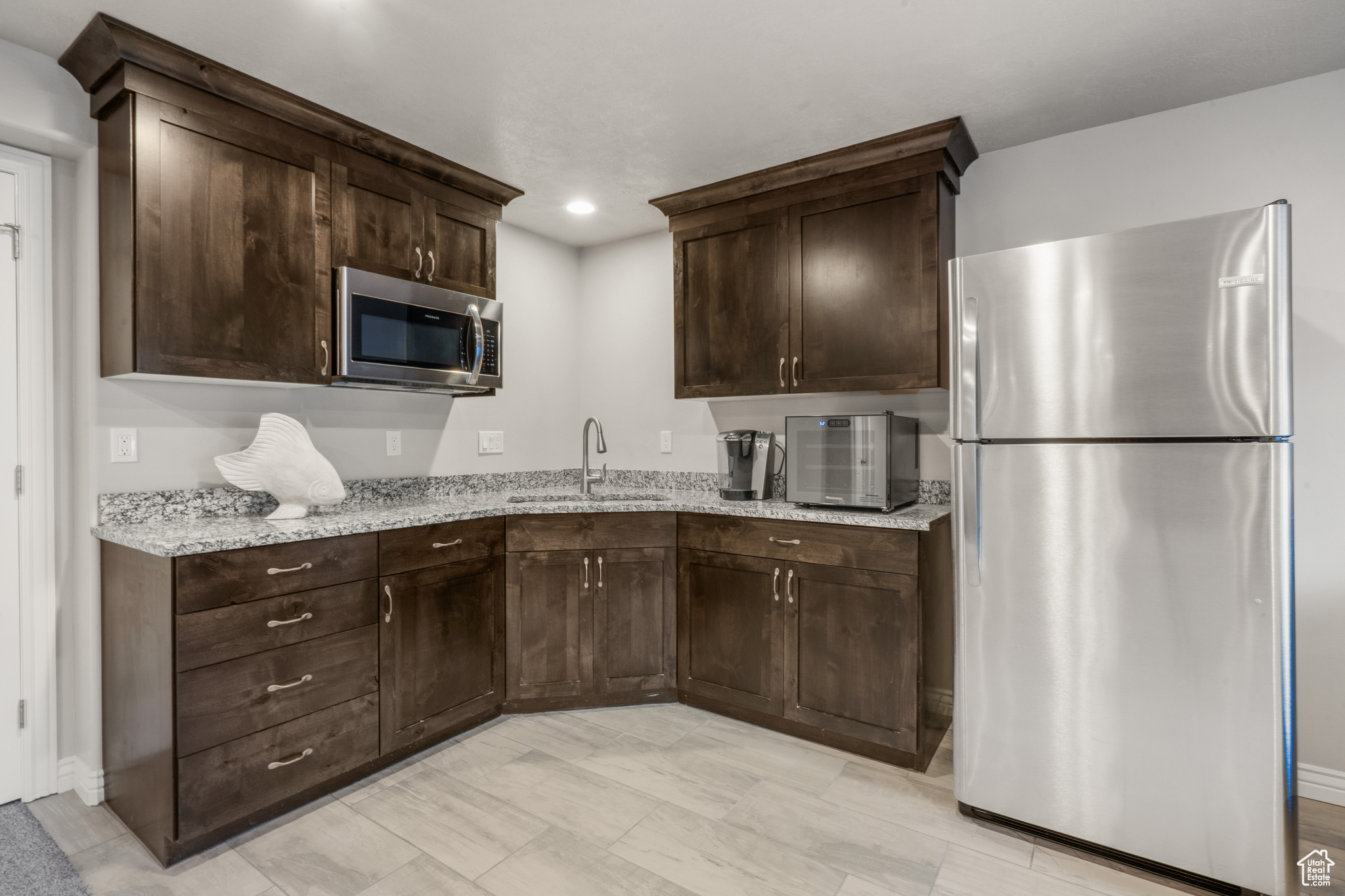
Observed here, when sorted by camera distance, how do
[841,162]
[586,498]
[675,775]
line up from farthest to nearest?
[586,498], [841,162], [675,775]

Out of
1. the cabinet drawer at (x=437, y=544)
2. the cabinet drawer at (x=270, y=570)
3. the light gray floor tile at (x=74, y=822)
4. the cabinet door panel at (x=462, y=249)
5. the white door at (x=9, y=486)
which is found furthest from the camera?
the cabinet door panel at (x=462, y=249)

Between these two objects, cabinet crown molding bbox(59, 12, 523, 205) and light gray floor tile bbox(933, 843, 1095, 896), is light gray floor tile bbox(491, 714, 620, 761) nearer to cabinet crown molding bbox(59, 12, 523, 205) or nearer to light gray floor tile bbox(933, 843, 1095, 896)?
light gray floor tile bbox(933, 843, 1095, 896)

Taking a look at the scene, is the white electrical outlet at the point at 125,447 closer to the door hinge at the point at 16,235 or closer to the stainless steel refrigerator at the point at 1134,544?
the door hinge at the point at 16,235

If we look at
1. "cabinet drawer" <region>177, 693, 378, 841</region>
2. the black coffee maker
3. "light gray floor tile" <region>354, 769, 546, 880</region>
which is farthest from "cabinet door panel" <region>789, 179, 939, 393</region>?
"cabinet drawer" <region>177, 693, 378, 841</region>

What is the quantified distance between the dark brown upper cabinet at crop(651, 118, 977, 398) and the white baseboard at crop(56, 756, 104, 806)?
8.55 ft

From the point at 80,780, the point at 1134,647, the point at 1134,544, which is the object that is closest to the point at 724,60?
the point at 1134,544

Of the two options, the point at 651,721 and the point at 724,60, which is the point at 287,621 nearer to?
the point at 651,721

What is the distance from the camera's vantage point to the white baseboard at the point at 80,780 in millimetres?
2182

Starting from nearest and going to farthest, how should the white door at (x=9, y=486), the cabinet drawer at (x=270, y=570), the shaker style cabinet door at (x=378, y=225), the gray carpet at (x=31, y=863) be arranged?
the gray carpet at (x=31, y=863), the cabinet drawer at (x=270, y=570), the white door at (x=9, y=486), the shaker style cabinet door at (x=378, y=225)

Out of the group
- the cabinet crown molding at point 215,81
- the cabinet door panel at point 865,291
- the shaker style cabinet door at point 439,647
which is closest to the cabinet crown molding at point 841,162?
the cabinet door panel at point 865,291

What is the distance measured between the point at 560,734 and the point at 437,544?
3.01ft

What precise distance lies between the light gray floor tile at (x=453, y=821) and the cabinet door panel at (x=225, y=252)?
4.82 ft

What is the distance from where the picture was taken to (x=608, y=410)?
3.97 metres

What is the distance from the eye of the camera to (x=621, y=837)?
2.01 m
